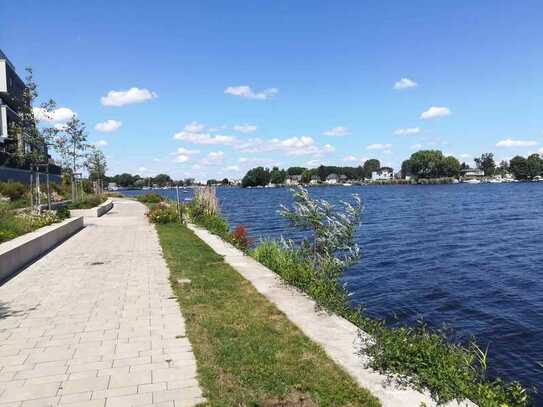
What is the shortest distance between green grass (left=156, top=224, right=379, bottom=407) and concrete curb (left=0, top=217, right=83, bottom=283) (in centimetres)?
441

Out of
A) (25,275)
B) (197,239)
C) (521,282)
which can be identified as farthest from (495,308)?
(25,275)

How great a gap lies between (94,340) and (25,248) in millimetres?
6839

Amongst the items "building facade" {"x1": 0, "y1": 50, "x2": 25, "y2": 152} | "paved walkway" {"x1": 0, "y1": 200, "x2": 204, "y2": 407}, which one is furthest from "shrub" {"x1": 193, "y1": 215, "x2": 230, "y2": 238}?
"building facade" {"x1": 0, "y1": 50, "x2": 25, "y2": 152}

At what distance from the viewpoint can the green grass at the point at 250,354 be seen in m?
4.32

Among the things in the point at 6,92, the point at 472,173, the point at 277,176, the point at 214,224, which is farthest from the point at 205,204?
the point at 472,173

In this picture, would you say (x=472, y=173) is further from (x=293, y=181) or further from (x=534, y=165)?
(x=293, y=181)

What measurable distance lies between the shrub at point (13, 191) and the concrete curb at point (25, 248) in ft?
50.5

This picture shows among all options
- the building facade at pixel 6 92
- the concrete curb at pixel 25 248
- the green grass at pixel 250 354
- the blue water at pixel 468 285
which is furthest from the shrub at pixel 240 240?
the building facade at pixel 6 92

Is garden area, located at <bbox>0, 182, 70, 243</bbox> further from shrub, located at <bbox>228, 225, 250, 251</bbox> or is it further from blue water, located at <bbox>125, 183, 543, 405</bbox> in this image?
blue water, located at <bbox>125, 183, 543, 405</bbox>

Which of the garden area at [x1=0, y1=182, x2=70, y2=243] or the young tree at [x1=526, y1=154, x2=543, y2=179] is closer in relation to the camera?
the garden area at [x1=0, y1=182, x2=70, y2=243]

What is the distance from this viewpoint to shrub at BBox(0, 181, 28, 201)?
93.8 feet

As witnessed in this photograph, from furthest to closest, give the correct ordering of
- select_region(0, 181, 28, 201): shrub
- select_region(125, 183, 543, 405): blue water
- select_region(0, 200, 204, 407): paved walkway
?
select_region(0, 181, 28, 201): shrub → select_region(125, 183, 543, 405): blue water → select_region(0, 200, 204, 407): paved walkway

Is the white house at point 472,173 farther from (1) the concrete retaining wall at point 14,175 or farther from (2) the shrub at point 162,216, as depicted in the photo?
(2) the shrub at point 162,216

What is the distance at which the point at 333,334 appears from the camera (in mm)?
5938
